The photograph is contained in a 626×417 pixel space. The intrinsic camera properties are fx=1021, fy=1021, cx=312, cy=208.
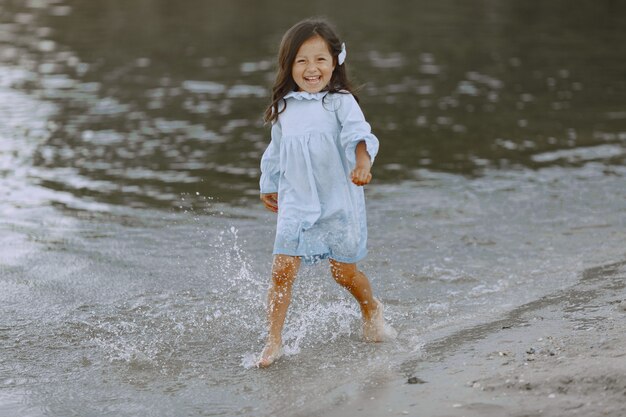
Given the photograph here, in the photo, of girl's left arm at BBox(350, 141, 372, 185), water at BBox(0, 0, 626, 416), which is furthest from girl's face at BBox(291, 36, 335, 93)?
water at BBox(0, 0, 626, 416)

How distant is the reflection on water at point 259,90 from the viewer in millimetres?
10336

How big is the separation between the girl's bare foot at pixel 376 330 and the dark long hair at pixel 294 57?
117cm

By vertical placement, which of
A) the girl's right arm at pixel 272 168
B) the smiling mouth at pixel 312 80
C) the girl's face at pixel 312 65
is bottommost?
the girl's right arm at pixel 272 168

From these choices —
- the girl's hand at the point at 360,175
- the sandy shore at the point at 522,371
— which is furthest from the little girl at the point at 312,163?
the sandy shore at the point at 522,371

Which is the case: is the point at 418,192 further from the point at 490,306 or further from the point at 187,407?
the point at 187,407

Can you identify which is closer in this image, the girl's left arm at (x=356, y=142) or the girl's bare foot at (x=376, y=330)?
the girl's left arm at (x=356, y=142)

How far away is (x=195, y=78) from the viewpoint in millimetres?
15695

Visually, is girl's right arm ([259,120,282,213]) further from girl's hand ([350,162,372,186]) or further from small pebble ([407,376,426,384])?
small pebble ([407,376,426,384])

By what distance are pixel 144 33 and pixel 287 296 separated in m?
17.1

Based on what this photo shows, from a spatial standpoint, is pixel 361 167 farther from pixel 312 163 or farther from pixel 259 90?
pixel 259 90

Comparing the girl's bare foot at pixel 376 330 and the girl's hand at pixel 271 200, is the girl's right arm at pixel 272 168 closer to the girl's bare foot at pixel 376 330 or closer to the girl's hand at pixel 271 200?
the girl's hand at pixel 271 200

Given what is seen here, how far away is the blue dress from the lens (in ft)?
16.9

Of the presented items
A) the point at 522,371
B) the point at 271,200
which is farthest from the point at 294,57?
the point at 522,371

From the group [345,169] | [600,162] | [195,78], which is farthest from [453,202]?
[195,78]
